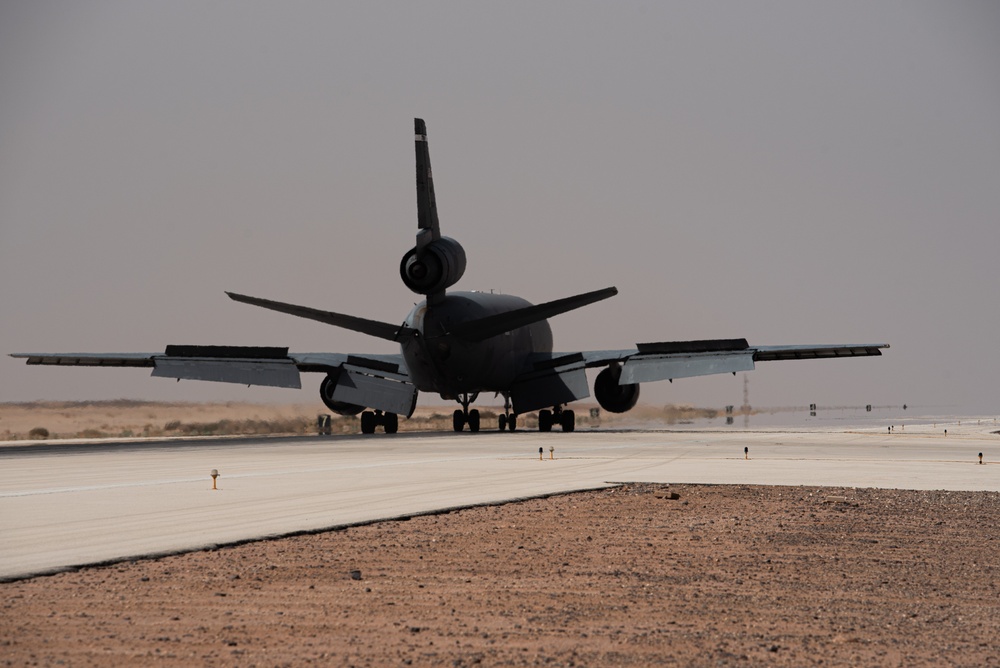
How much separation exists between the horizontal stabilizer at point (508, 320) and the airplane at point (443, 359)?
0.11 ft

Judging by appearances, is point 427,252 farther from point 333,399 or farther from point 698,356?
point 698,356

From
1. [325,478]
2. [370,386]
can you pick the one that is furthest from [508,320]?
[325,478]

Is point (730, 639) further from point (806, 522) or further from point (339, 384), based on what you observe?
point (339, 384)

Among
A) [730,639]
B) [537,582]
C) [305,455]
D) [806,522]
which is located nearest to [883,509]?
[806,522]

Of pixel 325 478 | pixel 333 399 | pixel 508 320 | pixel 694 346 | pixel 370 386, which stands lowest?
pixel 325 478

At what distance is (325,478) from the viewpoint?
20375 mm

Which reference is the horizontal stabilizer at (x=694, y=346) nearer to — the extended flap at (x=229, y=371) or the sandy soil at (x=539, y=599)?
the extended flap at (x=229, y=371)

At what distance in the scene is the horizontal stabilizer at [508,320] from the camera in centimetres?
3841

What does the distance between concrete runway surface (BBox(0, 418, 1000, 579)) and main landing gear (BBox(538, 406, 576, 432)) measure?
11251 mm

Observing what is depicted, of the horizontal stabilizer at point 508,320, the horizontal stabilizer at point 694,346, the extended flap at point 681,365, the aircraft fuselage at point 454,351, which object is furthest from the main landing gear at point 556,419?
the horizontal stabilizer at point 508,320

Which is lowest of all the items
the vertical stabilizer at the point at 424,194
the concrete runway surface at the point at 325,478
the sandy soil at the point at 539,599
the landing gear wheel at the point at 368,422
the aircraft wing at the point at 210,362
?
the sandy soil at the point at 539,599

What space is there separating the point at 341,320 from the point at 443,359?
15.9 ft

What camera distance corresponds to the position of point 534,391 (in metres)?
48.1

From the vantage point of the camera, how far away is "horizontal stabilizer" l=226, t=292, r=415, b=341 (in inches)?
1377
